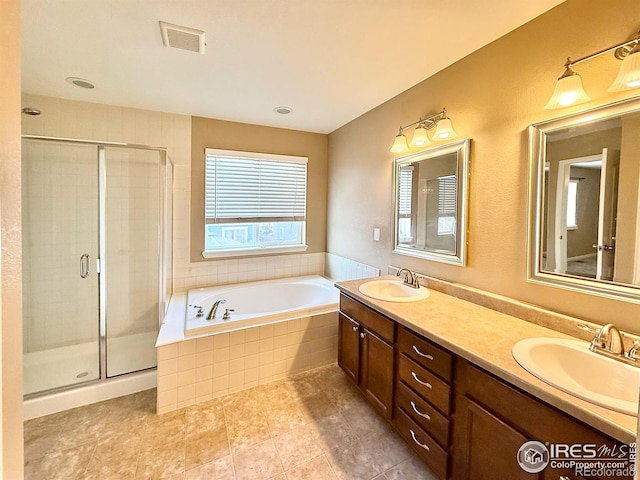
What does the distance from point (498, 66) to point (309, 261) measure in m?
2.72

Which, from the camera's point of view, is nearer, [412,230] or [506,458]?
[506,458]

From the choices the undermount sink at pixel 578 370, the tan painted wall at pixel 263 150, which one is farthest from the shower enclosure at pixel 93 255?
the undermount sink at pixel 578 370

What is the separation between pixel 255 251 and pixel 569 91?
2962mm

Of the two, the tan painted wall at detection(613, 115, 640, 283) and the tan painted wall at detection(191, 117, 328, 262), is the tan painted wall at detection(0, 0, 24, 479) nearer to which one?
the tan painted wall at detection(613, 115, 640, 283)

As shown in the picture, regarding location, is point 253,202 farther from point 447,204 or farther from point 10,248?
point 10,248

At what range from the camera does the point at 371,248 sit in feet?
9.32

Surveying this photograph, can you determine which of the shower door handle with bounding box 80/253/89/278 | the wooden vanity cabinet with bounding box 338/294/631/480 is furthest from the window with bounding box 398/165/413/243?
the shower door handle with bounding box 80/253/89/278

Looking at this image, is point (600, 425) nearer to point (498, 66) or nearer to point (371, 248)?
point (498, 66)

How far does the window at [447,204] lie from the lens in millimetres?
1961

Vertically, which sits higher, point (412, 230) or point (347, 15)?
point (347, 15)

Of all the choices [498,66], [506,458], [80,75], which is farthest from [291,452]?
[80,75]

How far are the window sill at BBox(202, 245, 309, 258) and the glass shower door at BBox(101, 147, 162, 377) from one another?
0.56 metres

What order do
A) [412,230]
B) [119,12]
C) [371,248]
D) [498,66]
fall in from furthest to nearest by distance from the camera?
[371,248] → [412,230] → [498,66] → [119,12]

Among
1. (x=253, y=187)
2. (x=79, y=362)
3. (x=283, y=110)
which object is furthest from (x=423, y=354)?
(x=79, y=362)
